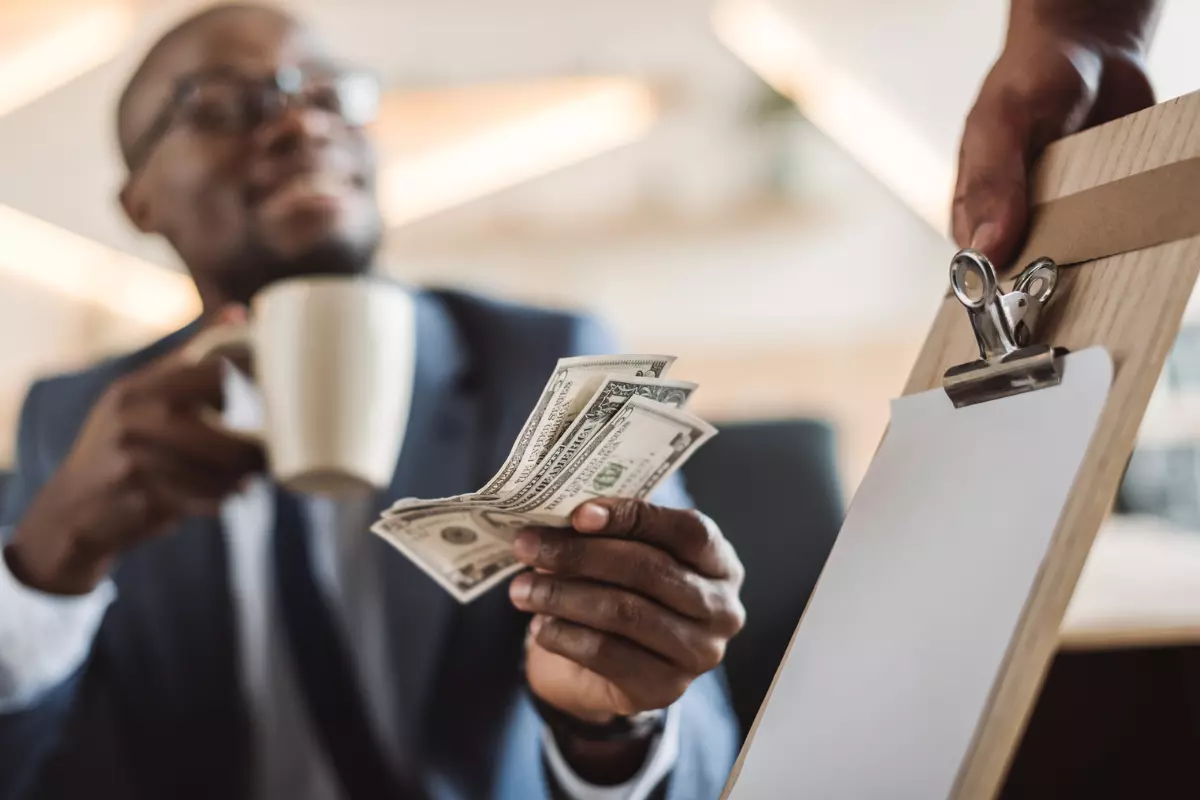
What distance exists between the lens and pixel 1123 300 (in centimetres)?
25

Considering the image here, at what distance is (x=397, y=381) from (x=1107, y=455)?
1.72 ft

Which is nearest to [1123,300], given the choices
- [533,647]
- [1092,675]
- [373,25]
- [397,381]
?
[533,647]

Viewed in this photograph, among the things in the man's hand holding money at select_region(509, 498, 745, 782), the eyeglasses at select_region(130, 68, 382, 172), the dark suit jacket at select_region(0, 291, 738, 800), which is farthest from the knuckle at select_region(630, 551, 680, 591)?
the eyeglasses at select_region(130, 68, 382, 172)

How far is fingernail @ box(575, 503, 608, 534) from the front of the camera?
34cm

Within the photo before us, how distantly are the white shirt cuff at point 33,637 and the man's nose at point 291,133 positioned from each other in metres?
0.48

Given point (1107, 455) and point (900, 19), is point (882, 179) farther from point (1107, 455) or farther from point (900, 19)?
point (1107, 455)

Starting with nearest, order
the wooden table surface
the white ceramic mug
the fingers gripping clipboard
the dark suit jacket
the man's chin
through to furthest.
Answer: the fingers gripping clipboard, the white ceramic mug, the dark suit jacket, the wooden table surface, the man's chin

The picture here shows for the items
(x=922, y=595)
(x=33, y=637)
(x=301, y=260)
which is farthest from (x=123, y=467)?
(x=922, y=595)

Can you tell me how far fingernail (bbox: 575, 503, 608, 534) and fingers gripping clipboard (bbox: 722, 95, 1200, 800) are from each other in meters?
0.08

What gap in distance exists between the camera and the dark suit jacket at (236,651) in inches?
29.3

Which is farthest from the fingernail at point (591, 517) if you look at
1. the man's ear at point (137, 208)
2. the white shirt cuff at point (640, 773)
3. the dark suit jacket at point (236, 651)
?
the man's ear at point (137, 208)

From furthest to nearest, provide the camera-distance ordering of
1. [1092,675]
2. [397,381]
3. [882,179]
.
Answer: [882,179], [1092,675], [397,381]

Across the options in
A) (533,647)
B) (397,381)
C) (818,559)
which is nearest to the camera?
(818,559)

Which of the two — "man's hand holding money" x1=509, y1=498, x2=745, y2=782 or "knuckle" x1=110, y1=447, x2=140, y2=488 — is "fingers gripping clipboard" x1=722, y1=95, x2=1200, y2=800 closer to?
"man's hand holding money" x1=509, y1=498, x2=745, y2=782
